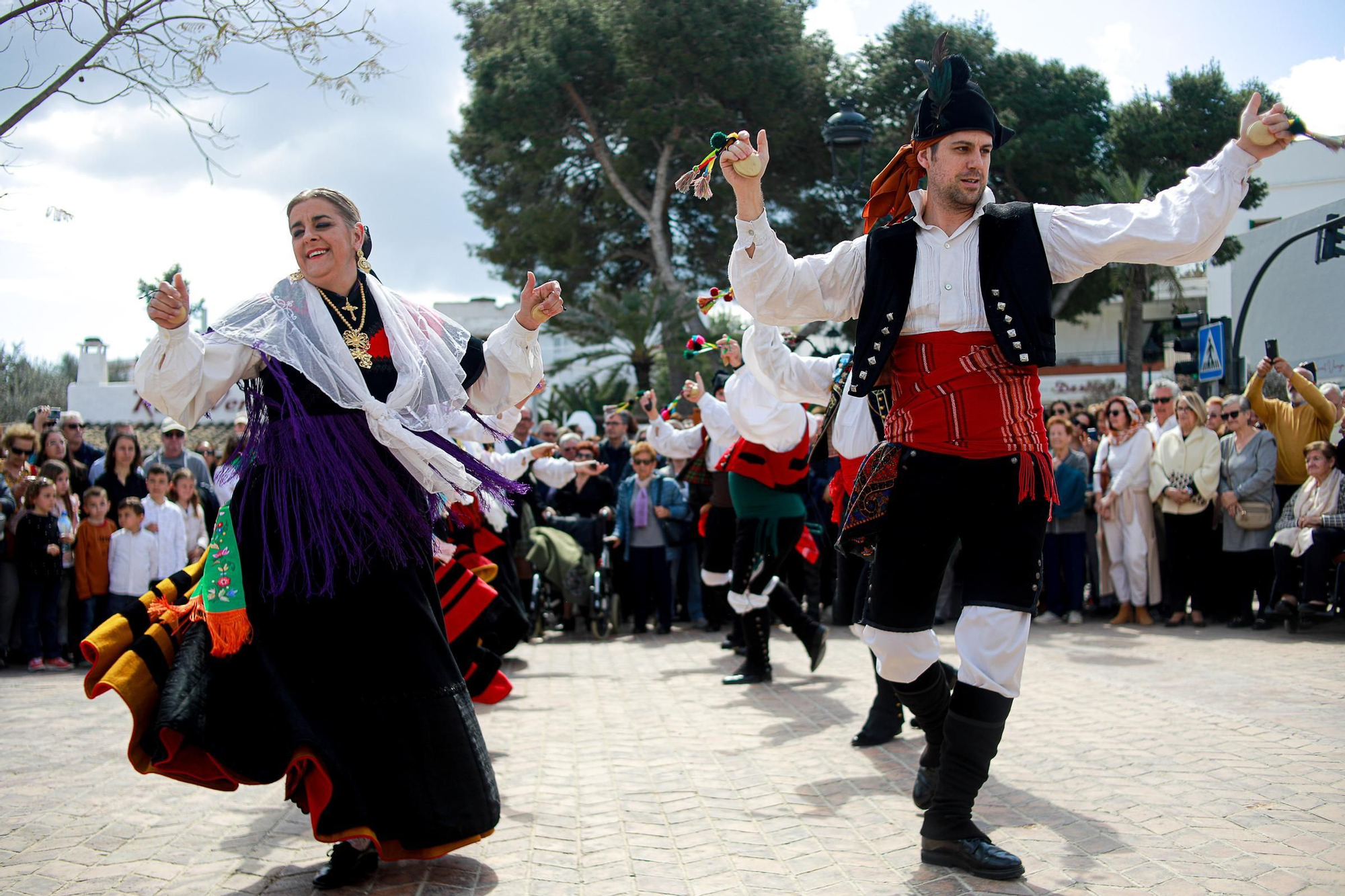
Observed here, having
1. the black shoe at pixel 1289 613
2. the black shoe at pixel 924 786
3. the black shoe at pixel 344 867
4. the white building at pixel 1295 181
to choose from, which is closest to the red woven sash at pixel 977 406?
the black shoe at pixel 924 786

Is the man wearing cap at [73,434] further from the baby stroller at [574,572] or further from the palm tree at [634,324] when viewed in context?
the palm tree at [634,324]

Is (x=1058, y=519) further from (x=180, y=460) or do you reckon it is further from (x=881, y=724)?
(x=180, y=460)

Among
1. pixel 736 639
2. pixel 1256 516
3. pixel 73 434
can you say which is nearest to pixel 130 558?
pixel 73 434

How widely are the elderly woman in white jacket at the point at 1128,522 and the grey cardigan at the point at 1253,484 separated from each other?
0.74m

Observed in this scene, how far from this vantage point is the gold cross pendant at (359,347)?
3787 millimetres

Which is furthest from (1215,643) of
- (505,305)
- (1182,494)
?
(505,305)

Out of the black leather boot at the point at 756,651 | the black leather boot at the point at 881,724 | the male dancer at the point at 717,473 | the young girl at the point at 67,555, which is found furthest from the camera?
the young girl at the point at 67,555

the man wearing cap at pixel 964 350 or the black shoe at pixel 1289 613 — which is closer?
the man wearing cap at pixel 964 350

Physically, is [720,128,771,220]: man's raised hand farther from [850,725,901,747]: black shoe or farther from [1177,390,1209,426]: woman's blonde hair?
[1177,390,1209,426]: woman's blonde hair

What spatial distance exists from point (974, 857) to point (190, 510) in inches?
332

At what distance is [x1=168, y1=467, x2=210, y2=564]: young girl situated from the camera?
32.5 ft

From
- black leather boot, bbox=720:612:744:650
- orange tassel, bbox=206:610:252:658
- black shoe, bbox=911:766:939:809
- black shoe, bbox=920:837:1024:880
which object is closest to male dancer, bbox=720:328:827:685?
black leather boot, bbox=720:612:744:650

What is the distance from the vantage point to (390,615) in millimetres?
3574

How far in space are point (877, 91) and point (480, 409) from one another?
27.7 meters
